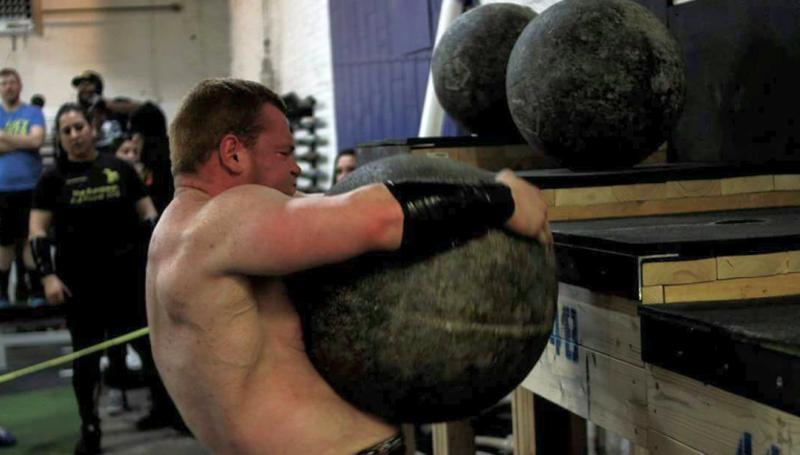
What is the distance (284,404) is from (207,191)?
406 mm


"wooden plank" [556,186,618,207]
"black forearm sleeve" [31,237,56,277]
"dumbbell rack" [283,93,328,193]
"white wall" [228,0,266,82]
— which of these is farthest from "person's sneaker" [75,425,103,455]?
"white wall" [228,0,266,82]

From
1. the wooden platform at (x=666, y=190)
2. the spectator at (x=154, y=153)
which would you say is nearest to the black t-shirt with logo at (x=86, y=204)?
the spectator at (x=154, y=153)

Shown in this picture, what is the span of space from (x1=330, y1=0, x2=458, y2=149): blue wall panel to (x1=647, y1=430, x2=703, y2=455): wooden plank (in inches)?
148

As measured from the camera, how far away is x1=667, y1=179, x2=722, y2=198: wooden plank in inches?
116

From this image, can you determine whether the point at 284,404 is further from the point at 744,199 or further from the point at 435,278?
the point at 744,199

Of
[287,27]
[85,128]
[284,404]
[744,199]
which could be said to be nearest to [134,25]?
[287,27]

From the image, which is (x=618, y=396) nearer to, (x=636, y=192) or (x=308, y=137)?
(x=636, y=192)

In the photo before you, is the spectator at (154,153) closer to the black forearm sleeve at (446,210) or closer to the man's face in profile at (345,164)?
the man's face in profile at (345,164)

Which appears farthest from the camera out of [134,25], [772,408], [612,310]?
[134,25]

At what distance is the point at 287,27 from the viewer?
1024cm

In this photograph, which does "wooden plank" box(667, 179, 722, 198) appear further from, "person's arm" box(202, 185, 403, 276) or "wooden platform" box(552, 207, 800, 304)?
"person's arm" box(202, 185, 403, 276)

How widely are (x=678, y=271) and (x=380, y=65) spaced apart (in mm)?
5562

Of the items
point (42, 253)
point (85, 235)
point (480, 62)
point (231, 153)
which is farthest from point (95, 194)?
point (231, 153)

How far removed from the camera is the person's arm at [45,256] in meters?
4.75
